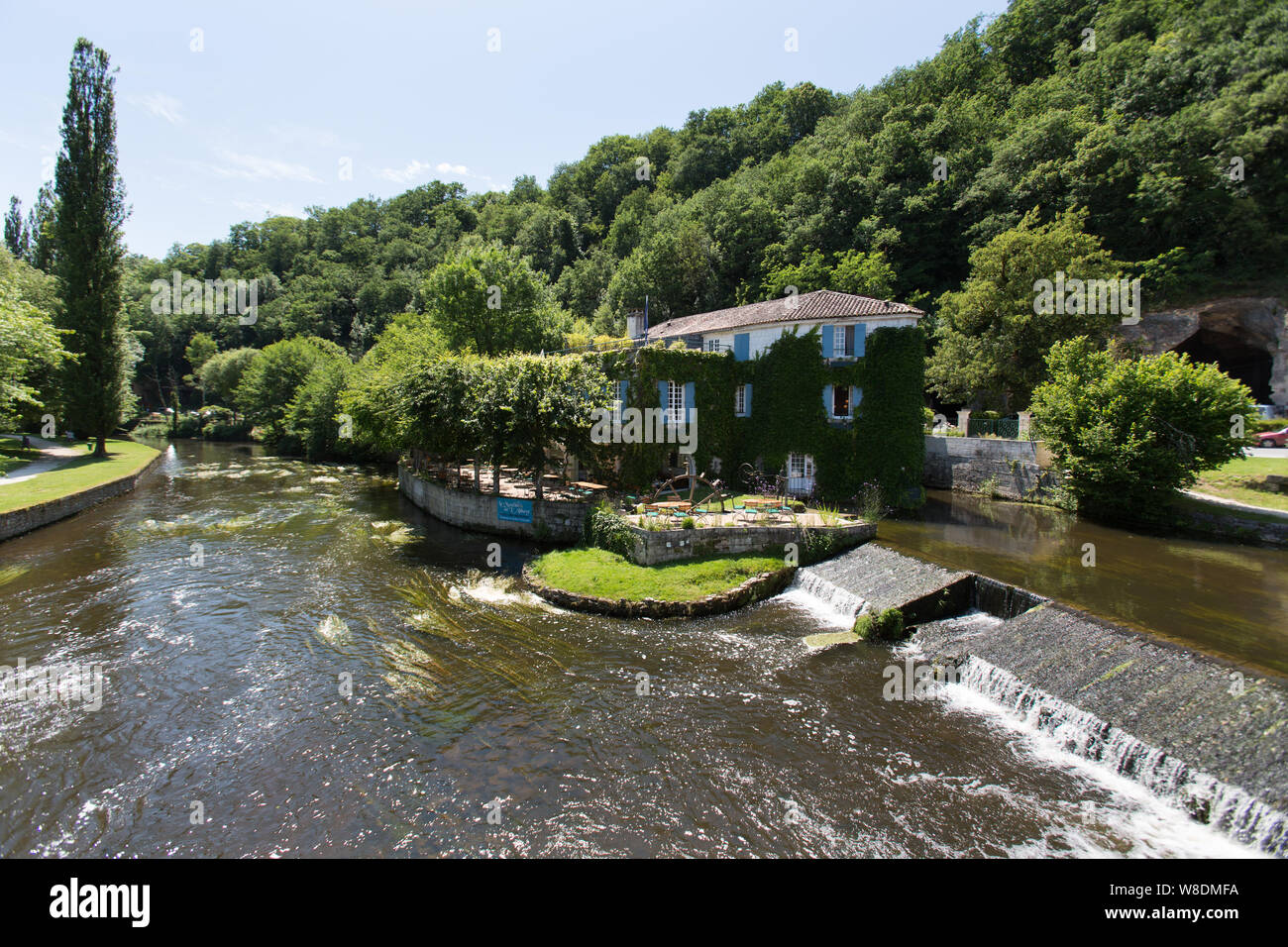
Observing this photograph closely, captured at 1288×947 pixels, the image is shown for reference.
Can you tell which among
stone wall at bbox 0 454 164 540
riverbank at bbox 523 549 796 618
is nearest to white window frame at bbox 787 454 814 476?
riverbank at bbox 523 549 796 618

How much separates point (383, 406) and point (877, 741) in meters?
30.9

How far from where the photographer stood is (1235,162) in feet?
128

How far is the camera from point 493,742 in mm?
12188

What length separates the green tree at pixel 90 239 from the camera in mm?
41000

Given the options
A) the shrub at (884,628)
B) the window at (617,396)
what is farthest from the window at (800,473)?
the shrub at (884,628)

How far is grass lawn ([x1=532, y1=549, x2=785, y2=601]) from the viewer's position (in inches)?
761

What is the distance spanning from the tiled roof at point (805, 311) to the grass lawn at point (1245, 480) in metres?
15.8

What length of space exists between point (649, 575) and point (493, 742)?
899cm

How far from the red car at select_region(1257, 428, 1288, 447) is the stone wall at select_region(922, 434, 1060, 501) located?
1327cm

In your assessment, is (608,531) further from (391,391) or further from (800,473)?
(391,391)

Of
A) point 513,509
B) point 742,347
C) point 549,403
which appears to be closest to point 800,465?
point 742,347

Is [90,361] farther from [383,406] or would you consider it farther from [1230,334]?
[1230,334]

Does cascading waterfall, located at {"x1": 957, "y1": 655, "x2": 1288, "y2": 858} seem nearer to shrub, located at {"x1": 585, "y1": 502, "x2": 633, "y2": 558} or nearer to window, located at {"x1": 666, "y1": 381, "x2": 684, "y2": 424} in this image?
shrub, located at {"x1": 585, "y1": 502, "x2": 633, "y2": 558}

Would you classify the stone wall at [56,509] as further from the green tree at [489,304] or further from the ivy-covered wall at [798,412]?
the ivy-covered wall at [798,412]
